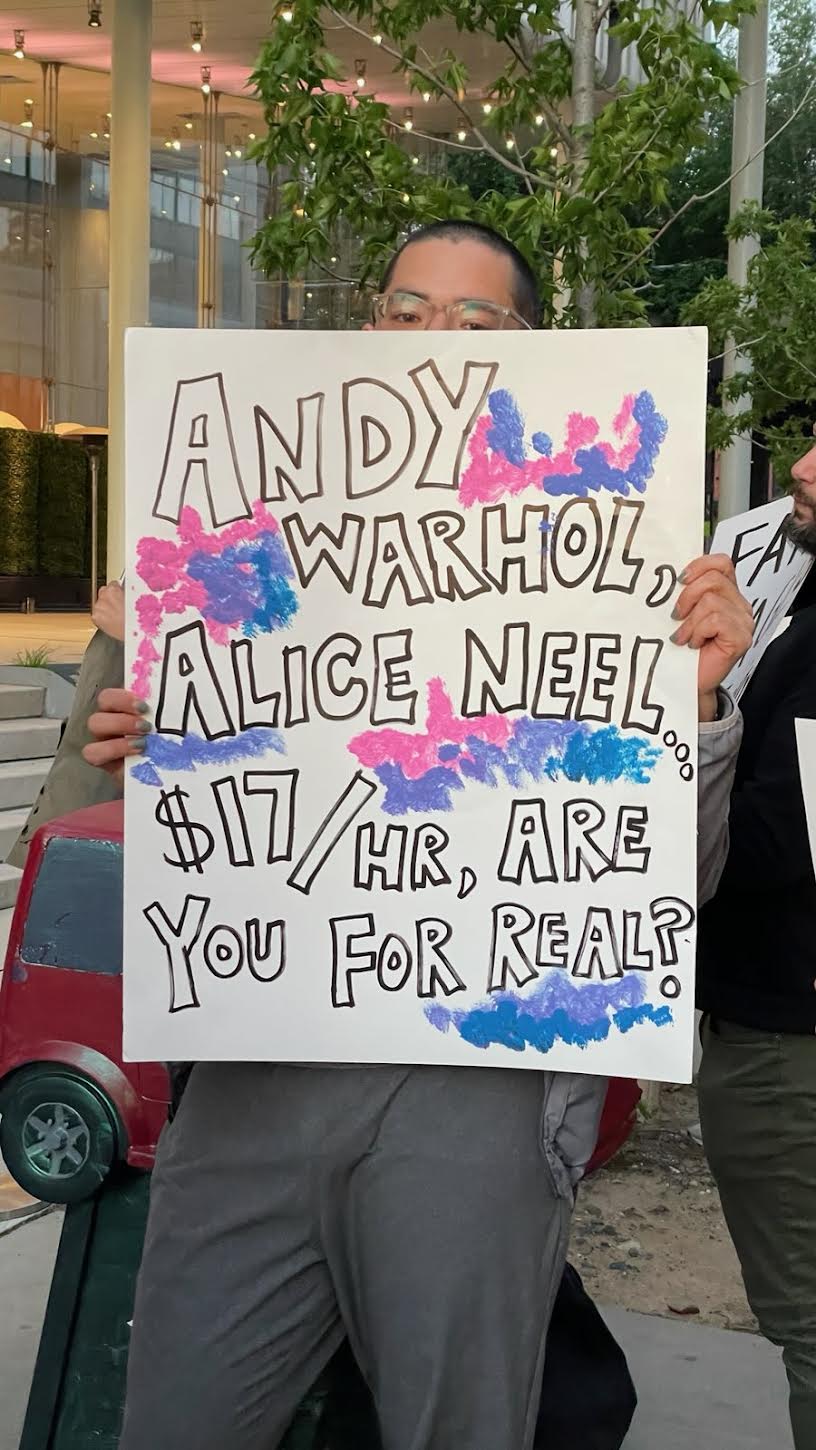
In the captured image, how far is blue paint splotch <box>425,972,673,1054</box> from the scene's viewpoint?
5.14 feet

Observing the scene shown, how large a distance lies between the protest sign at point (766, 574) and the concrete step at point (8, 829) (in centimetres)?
458

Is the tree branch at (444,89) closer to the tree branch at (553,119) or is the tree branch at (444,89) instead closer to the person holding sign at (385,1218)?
the tree branch at (553,119)

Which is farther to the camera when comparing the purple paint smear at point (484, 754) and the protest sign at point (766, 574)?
the protest sign at point (766, 574)

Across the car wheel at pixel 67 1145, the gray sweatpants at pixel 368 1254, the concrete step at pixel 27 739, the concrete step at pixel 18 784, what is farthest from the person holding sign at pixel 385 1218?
the concrete step at pixel 27 739

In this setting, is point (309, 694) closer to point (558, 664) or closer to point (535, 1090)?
point (558, 664)

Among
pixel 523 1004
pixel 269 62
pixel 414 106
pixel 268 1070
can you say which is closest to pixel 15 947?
pixel 268 1070

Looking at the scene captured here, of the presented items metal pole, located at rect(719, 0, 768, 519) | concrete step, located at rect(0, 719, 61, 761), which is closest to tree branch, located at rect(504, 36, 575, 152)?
concrete step, located at rect(0, 719, 61, 761)

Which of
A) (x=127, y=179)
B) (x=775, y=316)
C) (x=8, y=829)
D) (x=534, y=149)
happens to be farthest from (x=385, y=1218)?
(x=127, y=179)

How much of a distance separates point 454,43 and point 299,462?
1287cm

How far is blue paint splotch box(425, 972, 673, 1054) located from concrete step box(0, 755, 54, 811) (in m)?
5.36

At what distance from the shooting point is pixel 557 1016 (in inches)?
62.0

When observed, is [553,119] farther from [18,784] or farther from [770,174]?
[770,174]

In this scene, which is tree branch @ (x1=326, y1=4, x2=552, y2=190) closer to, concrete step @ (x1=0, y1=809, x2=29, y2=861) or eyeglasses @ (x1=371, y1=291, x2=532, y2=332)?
eyeglasses @ (x1=371, y1=291, x2=532, y2=332)

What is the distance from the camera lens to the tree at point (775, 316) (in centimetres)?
901
